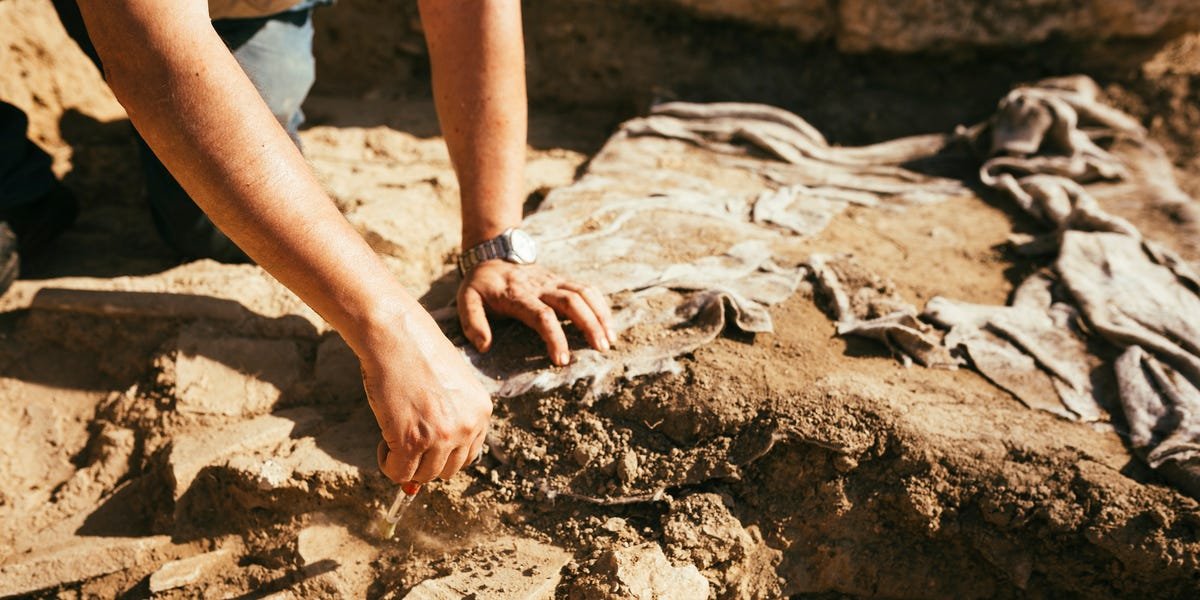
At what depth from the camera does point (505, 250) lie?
1915mm

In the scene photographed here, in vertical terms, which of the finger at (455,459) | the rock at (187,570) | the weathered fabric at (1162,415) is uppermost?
the finger at (455,459)

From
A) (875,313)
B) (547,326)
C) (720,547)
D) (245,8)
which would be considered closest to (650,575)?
(720,547)

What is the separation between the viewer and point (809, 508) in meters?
1.77

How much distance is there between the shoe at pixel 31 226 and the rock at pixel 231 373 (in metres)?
0.55

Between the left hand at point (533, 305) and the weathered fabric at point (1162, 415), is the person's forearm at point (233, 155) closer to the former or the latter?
the left hand at point (533, 305)

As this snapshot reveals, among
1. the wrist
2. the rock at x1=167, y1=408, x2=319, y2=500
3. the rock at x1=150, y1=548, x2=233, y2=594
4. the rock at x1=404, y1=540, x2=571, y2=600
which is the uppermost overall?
the wrist

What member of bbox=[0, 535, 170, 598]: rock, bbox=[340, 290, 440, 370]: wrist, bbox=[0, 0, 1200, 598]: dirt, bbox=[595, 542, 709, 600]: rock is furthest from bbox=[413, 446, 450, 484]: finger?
A: bbox=[0, 535, 170, 598]: rock

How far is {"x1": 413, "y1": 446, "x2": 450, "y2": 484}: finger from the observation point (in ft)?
4.58

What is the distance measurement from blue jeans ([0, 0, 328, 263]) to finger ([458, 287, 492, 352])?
82 centimetres

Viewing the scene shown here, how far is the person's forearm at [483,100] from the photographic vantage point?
76.0 inches

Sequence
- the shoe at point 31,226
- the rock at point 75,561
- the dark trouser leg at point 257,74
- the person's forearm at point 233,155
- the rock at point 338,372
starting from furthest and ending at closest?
1. the dark trouser leg at point 257,74
2. the shoe at point 31,226
3. the rock at point 338,372
4. the rock at point 75,561
5. the person's forearm at point 233,155

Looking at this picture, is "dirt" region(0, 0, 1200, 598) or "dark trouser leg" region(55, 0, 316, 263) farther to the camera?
"dark trouser leg" region(55, 0, 316, 263)

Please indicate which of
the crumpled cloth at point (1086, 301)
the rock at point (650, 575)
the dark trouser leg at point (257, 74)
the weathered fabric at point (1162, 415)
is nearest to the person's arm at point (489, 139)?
the rock at point (650, 575)

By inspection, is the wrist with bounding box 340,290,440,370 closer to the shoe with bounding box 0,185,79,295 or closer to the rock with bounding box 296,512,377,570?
the rock with bounding box 296,512,377,570
